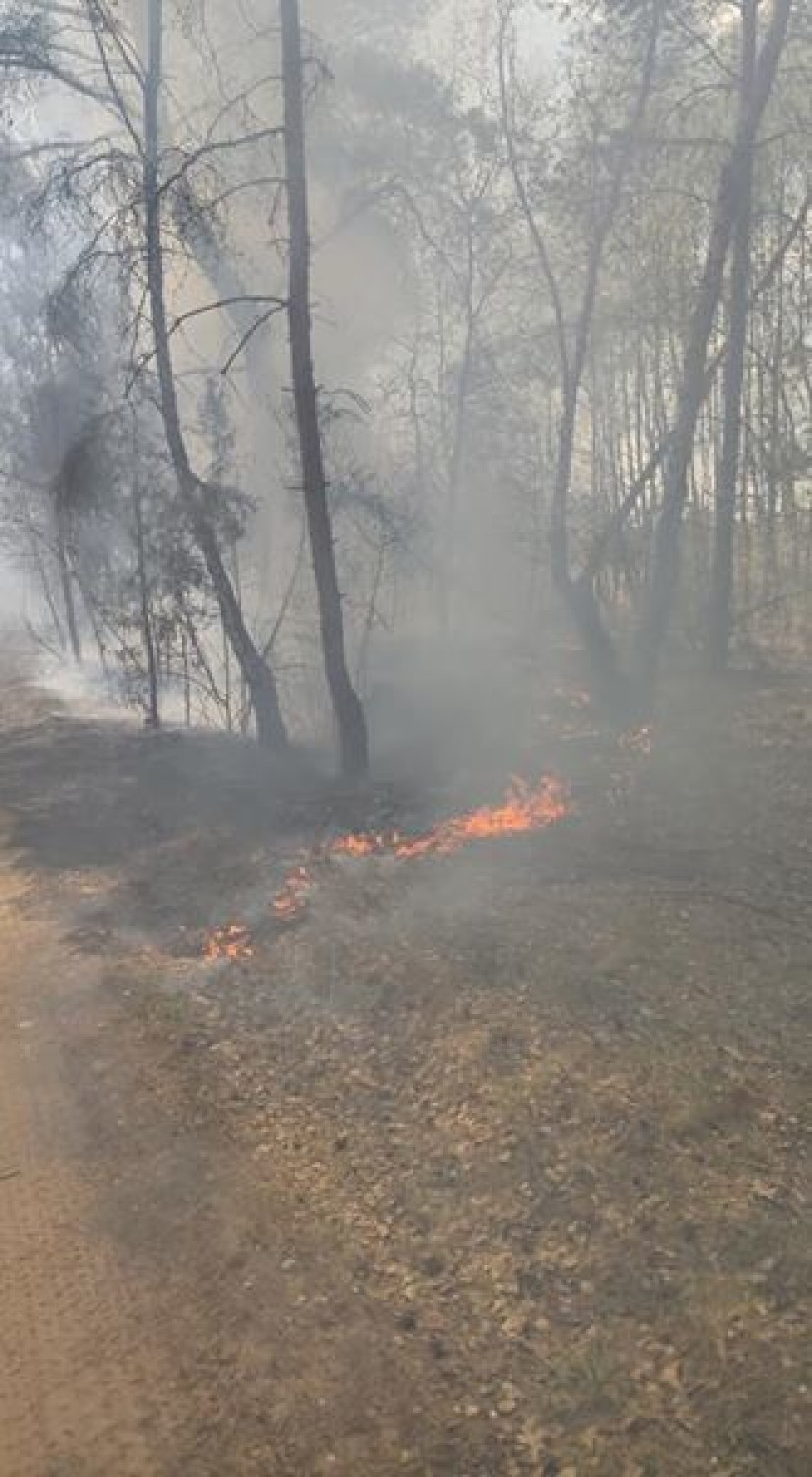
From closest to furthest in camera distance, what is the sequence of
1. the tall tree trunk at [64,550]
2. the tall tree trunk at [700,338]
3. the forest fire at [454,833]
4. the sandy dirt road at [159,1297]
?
1. the sandy dirt road at [159,1297]
2. the forest fire at [454,833]
3. the tall tree trunk at [700,338]
4. the tall tree trunk at [64,550]

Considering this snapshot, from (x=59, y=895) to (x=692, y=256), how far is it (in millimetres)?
14086

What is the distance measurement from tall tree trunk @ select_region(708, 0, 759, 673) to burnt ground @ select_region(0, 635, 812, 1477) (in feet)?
18.3

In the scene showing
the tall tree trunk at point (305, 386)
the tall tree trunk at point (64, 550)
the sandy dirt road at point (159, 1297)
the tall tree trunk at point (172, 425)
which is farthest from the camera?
the tall tree trunk at point (64, 550)

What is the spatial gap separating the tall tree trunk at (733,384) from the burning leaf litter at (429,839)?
16.3ft

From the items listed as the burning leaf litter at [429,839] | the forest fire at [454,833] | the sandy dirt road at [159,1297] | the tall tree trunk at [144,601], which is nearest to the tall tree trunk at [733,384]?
the burning leaf litter at [429,839]

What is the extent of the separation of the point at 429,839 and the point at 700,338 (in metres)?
7.17

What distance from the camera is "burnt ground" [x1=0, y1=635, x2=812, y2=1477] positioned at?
5164 mm

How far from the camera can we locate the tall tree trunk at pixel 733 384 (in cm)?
1418

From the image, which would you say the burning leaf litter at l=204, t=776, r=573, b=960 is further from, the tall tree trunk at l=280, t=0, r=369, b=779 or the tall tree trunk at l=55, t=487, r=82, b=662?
the tall tree trunk at l=55, t=487, r=82, b=662

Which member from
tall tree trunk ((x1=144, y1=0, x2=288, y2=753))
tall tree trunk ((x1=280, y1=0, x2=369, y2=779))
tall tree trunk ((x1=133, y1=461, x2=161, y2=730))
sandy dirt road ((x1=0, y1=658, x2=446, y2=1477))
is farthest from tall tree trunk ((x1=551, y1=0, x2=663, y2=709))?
sandy dirt road ((x1=0, y1=658, x2=446, y2=1477))

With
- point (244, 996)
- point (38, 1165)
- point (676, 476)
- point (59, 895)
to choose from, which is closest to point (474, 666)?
point (676, 476)

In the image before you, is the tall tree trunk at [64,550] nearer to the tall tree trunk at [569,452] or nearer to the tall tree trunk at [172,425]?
the tall tree trunk at [172,425]

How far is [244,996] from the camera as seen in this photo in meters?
9.01

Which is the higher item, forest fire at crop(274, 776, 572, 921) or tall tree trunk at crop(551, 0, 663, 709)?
tall tree trunk at crop(551, 0, 663, 709)
